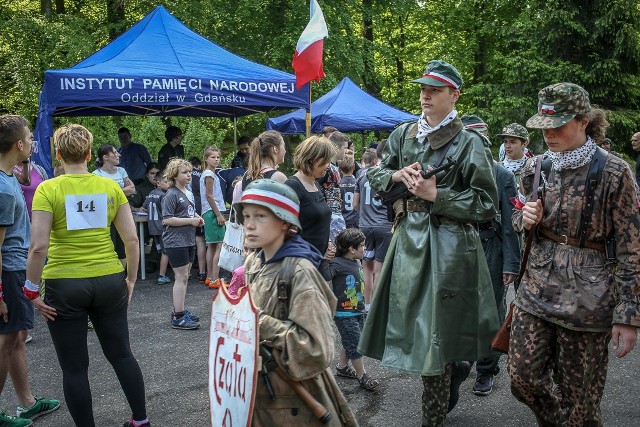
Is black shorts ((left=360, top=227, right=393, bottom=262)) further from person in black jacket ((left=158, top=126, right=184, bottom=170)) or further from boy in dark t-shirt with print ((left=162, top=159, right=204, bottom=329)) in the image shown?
person in black jacket ((left=158, top=126, right=184, bottom=170))

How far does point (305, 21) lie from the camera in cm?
1997

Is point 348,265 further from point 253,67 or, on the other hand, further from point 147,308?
point 253,67

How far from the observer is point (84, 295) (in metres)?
4.30

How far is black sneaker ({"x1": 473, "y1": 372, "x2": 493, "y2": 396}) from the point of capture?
17.9ft

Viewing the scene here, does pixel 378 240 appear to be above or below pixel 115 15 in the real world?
below

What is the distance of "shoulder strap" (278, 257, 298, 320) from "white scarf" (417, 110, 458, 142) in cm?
160

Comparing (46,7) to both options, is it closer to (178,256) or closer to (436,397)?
(178,256)

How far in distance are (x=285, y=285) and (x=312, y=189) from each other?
238cm

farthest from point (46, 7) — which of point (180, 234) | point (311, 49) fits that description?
point (180, 234)

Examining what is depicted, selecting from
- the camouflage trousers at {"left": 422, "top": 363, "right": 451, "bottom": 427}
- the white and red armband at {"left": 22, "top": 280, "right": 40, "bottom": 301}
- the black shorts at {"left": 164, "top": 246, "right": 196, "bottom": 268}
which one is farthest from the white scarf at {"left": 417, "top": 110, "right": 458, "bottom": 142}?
the black shorts at {"left": 164, "top": 246, "right": 196, "bottom": 268}

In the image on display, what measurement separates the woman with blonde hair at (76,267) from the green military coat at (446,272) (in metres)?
1.68

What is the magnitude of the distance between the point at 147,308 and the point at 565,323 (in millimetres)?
6284

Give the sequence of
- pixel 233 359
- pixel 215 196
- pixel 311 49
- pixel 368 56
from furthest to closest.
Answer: pixel 368 56 < pixel 215 196 < pixel 311 49 < pixel 233 359

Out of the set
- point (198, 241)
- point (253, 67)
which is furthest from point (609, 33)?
point (198, 241)
